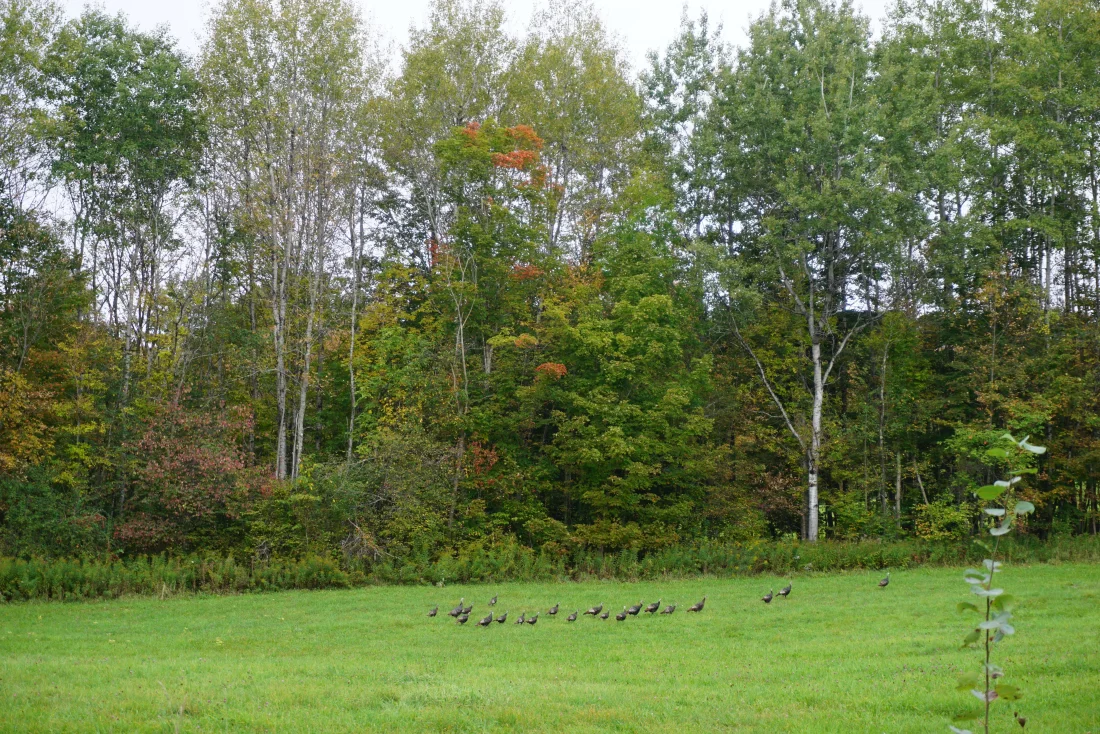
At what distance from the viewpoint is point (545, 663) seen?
506 inches

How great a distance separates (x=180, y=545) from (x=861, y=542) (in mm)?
20290

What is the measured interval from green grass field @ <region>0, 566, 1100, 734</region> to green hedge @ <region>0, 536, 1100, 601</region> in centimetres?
140

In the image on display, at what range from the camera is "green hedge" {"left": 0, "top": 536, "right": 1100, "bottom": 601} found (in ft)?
72.3

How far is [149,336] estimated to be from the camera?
1098 inches

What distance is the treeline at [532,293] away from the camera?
25.8m

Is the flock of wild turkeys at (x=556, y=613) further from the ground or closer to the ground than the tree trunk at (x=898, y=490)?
closer to the ground

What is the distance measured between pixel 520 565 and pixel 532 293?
1019cm

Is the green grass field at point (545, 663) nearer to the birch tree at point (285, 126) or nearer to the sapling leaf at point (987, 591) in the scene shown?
the sapling leaf at point (987, 591)

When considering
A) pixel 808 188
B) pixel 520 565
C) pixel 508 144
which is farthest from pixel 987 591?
pixel 508 144

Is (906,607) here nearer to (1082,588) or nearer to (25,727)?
(1082,588)

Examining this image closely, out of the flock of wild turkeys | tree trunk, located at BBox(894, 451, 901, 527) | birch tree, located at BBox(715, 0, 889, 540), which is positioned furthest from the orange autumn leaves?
the flock of wild turkeys

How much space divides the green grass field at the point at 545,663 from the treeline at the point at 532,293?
5.67 m

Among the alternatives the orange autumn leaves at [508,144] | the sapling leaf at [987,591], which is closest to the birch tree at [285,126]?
the orange autumn leaves at [508,144]

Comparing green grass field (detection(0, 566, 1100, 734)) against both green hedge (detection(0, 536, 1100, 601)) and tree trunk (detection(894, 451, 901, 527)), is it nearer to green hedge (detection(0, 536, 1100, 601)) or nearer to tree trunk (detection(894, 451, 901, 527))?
green hedge (detection(0, 536, 1100, 601))
